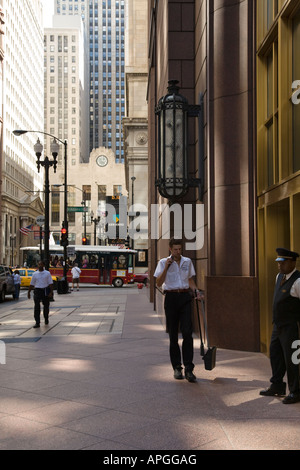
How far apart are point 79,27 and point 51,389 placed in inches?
7138

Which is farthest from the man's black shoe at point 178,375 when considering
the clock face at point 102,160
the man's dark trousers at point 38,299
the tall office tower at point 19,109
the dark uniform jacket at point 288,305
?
the clock face at point 102,160

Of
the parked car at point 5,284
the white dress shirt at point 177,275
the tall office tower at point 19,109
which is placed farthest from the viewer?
the tall office tower at point 19,109

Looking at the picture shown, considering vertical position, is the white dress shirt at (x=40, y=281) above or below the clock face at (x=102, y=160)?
below

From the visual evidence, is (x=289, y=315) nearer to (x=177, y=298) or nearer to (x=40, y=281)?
(x=177, y=298)

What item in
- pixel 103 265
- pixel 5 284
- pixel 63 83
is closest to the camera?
pixel 5 284

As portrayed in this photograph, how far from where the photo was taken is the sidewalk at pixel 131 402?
16.6 feet

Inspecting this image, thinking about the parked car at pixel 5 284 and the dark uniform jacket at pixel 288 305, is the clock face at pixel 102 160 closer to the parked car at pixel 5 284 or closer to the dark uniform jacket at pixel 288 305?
the parked car at pixel 5 284

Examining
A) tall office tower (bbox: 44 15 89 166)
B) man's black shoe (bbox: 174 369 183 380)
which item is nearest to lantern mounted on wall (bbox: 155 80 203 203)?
man's black shoe (bbox: 174 369 183 380)

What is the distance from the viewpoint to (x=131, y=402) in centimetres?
651

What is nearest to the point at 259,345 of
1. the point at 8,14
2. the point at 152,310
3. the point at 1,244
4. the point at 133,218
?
the point at 152,310

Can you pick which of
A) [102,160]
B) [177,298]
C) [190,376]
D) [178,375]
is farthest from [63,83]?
[190,376]

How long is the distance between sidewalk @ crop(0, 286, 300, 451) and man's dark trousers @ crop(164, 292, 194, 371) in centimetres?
33

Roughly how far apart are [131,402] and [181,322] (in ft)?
5.50

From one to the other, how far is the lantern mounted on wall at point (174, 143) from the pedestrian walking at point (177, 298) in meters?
4.32
